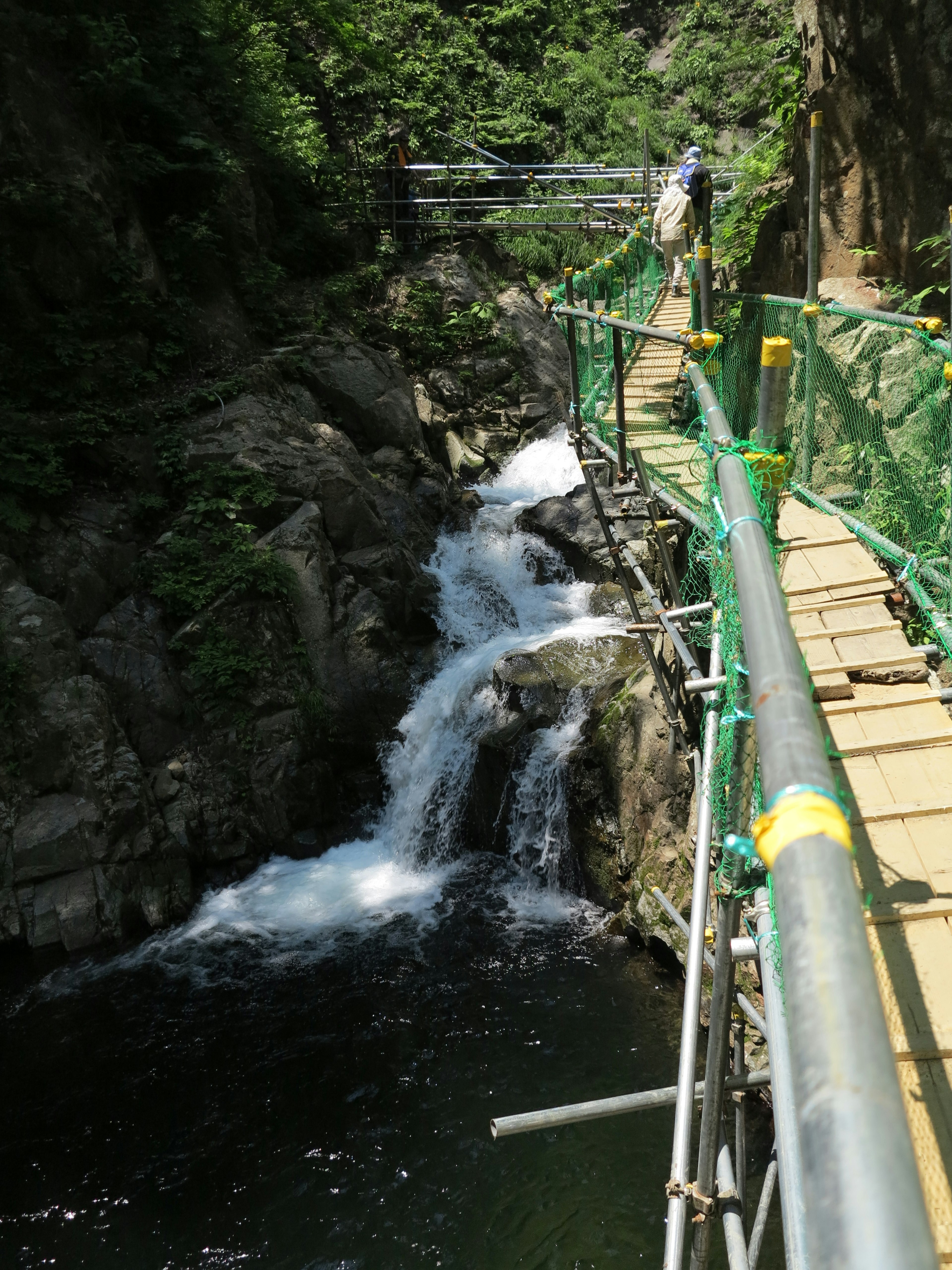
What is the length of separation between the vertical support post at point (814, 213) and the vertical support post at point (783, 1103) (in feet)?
16.2

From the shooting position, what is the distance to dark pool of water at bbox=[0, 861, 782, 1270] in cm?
630

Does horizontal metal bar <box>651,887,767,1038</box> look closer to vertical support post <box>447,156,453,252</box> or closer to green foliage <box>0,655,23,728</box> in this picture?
green foliage <box>0,655,23,728</box>

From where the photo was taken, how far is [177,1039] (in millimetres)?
8250

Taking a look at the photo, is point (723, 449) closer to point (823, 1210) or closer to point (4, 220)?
point (823, 1210)

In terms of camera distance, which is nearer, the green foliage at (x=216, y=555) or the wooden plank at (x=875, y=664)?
the wooden plank at (x=875, y=664)

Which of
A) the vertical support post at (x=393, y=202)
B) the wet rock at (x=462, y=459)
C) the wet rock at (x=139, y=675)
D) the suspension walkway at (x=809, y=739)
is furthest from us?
the vertical support post at (x=393, y=202)

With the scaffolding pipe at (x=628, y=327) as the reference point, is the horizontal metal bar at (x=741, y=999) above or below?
below

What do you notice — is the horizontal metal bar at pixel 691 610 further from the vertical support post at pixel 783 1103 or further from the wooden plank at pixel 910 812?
the vertical support post at pixel 783 1103

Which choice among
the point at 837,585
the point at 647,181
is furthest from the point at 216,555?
the point at 647,181

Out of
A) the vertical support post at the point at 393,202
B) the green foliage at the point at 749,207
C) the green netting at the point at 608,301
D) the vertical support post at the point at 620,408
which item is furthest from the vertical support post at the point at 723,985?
the vertical support post at the point at 393,202

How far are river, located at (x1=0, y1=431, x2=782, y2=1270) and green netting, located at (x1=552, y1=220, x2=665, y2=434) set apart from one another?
4117 mm

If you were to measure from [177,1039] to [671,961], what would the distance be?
4.69 metres

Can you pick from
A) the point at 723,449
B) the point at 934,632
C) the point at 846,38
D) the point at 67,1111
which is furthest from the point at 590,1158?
the point at 846,38

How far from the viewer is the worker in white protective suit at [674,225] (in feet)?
30.3
